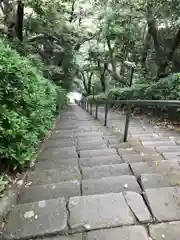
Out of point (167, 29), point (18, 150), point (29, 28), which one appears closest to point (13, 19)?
point (29, 28)

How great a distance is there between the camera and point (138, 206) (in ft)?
4.63

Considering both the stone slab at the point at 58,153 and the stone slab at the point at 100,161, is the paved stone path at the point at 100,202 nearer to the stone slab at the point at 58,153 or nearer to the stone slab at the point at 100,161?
the stone slab at the point at 100,161

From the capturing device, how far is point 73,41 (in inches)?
422

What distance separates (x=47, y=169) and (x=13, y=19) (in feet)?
21.4

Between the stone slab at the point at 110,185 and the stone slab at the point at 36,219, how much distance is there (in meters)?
0.28

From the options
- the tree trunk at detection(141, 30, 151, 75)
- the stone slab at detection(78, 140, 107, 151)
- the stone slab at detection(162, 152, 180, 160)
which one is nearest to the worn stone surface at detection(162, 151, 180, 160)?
the stone slab at detection(162, 152, 180, 160)

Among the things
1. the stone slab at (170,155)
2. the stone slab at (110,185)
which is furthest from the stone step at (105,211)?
the stone slab at (170,155)

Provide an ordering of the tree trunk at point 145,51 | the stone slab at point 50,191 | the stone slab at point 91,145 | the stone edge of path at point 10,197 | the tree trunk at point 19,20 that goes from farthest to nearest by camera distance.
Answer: the tree trunk at point 145,51 → the tree trunk at point 19,20 → the stone slab at point 91,145 → the stone slab at point 50,191 → the stone edge of path at point 10,197

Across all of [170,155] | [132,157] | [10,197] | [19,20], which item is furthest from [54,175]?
[19,20]

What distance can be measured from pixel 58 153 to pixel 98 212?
5.09 feet

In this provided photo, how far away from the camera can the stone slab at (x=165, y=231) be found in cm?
115

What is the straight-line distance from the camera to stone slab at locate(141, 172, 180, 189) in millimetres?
1706

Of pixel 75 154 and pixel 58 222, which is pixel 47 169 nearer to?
pixel 75 154

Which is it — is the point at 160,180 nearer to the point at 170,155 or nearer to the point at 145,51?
the point at 170,155
